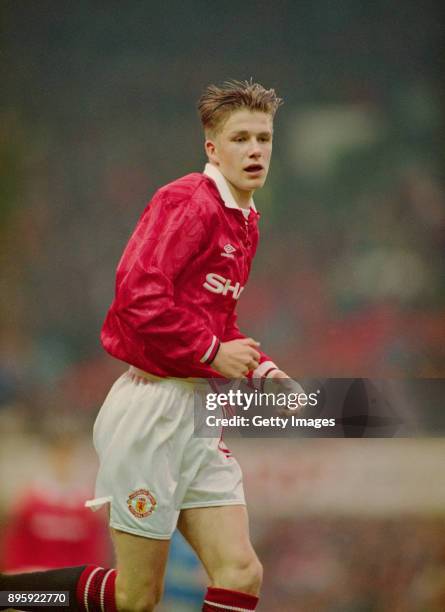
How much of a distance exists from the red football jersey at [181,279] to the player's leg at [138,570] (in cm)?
44

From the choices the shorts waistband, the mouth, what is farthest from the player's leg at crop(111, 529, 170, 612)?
the mouth

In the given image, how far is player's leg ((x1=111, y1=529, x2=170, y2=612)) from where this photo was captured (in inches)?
89.4

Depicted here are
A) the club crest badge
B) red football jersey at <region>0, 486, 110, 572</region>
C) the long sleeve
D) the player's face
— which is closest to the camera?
the long sleeve

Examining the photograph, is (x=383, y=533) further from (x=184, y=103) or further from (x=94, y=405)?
(x=184, y=103)

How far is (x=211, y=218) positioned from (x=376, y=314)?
2.38 feet

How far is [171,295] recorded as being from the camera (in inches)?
86.8

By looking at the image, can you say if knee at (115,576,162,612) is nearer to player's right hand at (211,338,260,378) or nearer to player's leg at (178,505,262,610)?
player's leg at (178,505,262,610)

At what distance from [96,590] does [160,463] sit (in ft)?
1.36

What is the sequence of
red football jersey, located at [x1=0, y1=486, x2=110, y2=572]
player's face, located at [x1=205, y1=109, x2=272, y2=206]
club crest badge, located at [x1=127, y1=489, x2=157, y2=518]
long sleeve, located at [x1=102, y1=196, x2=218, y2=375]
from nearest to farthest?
long sleeve, located at [x1=102, y1=196, x2=218, y2=375]
club crest badge, located at [x1=127, y1=489, x2=157, y2=518]
player's face, located at [x1=205, y1=109, x2=272, y2=206]
red football jersey, located at [x1=0, y1=486, x2=110, y2=572]

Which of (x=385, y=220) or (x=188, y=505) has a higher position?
(x=385, y=220)

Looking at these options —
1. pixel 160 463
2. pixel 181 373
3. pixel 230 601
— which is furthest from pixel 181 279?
pixel 230 601

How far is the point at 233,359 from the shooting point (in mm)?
2227

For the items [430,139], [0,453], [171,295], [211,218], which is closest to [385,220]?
[430,139]

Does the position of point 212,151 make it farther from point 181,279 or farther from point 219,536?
point 219,536
